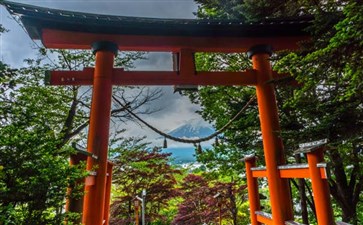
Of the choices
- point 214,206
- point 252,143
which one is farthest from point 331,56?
point 214,206

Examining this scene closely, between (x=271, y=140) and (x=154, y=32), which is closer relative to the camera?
(x=271, y=140)

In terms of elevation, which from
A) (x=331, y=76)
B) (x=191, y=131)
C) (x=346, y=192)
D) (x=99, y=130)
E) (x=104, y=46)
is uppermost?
(x=191, y=131)

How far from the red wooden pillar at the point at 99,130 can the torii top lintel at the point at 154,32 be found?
0.89 feet

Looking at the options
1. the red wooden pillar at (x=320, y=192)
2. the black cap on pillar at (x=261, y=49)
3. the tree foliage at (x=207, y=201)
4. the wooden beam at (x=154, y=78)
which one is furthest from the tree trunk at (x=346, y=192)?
the tree foliage at (x=207, y=201)

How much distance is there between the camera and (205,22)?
3951 mm

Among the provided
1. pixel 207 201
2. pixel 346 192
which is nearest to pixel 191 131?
pixel 207 201

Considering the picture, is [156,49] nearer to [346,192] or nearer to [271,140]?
[271,140]

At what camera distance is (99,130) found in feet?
11.4

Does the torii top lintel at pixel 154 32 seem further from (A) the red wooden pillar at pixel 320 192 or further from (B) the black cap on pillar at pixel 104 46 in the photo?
(A) the red wooden pillar at pixel 320 192

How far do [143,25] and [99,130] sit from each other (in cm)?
172

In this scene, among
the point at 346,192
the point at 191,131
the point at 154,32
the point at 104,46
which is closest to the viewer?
the point at 104,46

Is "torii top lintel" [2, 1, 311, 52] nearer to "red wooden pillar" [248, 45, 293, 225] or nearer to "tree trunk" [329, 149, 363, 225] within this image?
"red wooden pillar" [248, 45, 293, 225]

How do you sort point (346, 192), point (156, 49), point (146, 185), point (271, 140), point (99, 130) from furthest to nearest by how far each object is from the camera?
point (146, 185), point (346, 192), point (156, 49), point (271, 140), point (99, 130)

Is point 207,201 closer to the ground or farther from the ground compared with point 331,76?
closer to the ground
